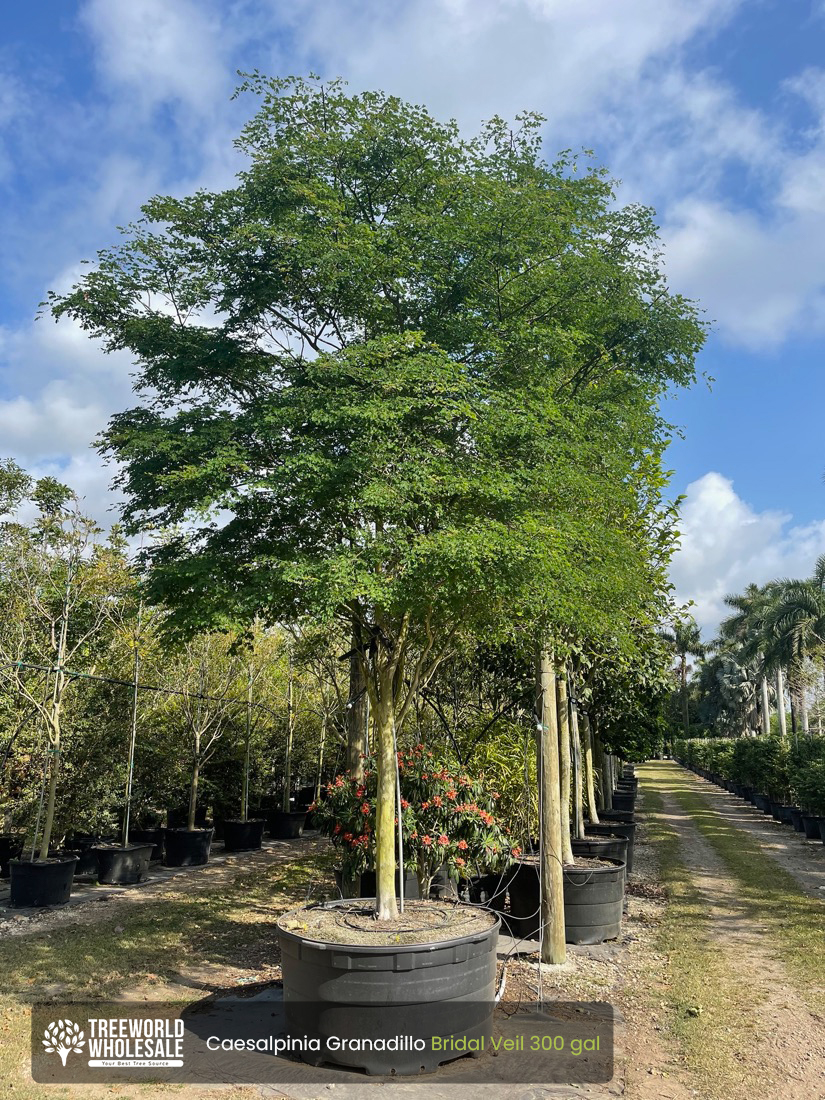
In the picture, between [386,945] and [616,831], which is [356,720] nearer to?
[616,831]

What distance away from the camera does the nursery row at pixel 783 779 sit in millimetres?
16156

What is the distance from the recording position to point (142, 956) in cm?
712

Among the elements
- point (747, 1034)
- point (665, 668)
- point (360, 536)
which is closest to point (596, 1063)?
point (747, 1034)

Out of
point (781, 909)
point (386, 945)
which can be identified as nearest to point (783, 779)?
point (781, 909)

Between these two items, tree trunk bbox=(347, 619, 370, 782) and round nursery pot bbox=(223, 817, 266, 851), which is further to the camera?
round nursery pot bbox=(223, 817, 266, 851)

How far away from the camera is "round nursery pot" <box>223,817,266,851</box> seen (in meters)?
14.1

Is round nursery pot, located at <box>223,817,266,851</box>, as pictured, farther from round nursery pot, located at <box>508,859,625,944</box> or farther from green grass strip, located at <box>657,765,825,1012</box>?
green grass strip, located at <box>657,765,825,1012</box>

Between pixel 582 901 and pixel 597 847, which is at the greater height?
pixel 597 847

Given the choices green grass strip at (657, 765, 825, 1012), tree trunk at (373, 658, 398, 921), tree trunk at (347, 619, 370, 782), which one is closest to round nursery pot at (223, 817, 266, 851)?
tree trunk at (347, 619, 370, 782)

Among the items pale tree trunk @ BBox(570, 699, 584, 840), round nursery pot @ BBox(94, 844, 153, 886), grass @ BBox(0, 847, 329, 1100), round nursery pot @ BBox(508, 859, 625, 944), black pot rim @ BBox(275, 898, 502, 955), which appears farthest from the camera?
round nursery pot @ BBox(94, 844, 153, 886)

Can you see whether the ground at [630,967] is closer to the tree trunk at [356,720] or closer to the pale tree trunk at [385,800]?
the pale tree trunk at [385,800]

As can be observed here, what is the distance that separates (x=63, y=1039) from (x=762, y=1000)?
4.82m

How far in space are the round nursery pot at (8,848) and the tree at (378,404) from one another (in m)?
8.25

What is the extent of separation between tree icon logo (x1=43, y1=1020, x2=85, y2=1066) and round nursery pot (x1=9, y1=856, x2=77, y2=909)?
419 cm
